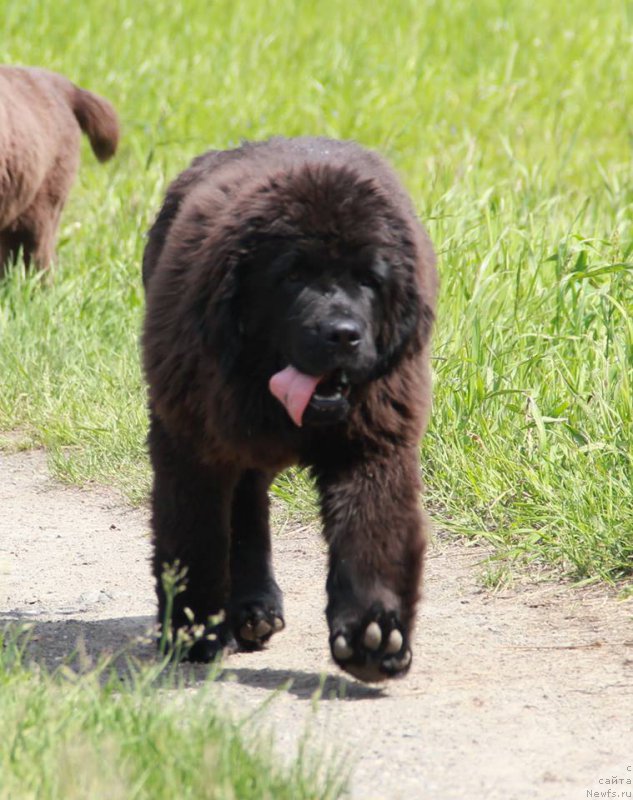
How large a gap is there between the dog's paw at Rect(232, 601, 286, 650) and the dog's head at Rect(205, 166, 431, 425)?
0.77 metres

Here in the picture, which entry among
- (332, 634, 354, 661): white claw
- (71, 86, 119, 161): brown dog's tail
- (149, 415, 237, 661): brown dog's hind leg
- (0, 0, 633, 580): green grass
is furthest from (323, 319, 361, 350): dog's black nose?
(71, 86, 119, 161): brown dog's tail

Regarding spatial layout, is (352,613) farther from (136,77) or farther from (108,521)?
(136,77)

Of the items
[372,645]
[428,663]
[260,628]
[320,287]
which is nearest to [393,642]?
[372,645]

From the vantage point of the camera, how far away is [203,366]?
3.67 m

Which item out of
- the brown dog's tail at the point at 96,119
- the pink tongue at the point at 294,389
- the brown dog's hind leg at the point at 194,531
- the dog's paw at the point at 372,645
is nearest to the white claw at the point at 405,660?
the dog's paw at the point at 372,645

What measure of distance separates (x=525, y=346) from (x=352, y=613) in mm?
2449

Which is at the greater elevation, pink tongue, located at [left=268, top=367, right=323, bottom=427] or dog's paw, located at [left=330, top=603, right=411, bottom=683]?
pink tongue, located at [left=268, top=367, right=323, bottom=427]

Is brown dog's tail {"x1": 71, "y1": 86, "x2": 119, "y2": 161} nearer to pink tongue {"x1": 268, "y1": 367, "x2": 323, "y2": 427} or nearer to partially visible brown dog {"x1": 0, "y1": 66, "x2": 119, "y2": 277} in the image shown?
partially visible brown dog {"x1": 0, "y1": 66, "x2": 119, "y2": 277}

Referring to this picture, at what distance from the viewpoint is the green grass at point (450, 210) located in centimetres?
505

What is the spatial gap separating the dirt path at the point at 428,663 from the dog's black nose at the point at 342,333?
0.82 m

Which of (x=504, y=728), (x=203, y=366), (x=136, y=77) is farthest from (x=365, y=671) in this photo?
(x=136, y=77)

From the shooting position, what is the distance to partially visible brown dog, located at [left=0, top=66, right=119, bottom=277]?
8.03m

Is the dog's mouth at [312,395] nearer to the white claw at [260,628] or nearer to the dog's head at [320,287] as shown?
the dog's head at [320,287]

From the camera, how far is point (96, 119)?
29.1 feet
